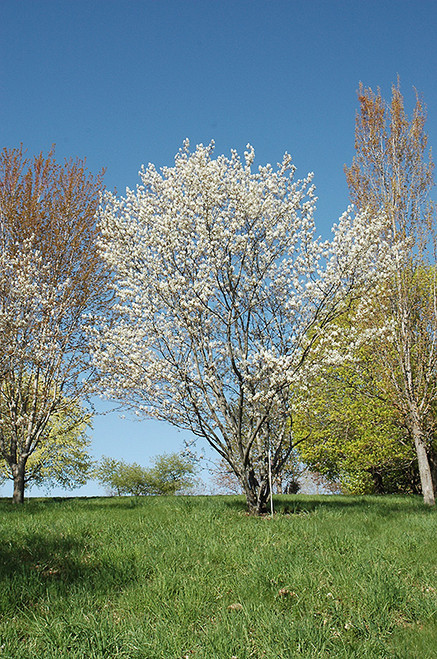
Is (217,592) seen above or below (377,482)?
above

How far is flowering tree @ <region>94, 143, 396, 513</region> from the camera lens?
984 centimetres

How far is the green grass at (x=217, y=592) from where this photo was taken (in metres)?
3.74

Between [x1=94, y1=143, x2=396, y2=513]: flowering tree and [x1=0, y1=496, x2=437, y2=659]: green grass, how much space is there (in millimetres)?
3044

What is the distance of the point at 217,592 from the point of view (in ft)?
15.4

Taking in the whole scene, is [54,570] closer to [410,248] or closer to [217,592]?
[217,592]

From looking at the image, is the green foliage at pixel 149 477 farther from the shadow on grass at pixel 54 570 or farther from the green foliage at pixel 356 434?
the shadow on grass at pixel 54 570

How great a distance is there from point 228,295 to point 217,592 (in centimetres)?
629

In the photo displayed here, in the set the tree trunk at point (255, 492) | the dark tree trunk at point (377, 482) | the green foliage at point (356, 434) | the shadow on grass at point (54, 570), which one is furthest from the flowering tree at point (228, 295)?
the dark tree trunk at point (377, 482)

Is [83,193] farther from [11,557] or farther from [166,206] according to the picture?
[11,557]

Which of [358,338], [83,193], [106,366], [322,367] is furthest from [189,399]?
[83,193]

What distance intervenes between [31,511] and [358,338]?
303 inches

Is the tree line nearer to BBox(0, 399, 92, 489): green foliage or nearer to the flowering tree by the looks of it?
the flowering tree

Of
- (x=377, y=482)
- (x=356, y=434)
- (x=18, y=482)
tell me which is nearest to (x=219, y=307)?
(x=18, y=482)

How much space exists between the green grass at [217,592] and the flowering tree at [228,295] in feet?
9.99
